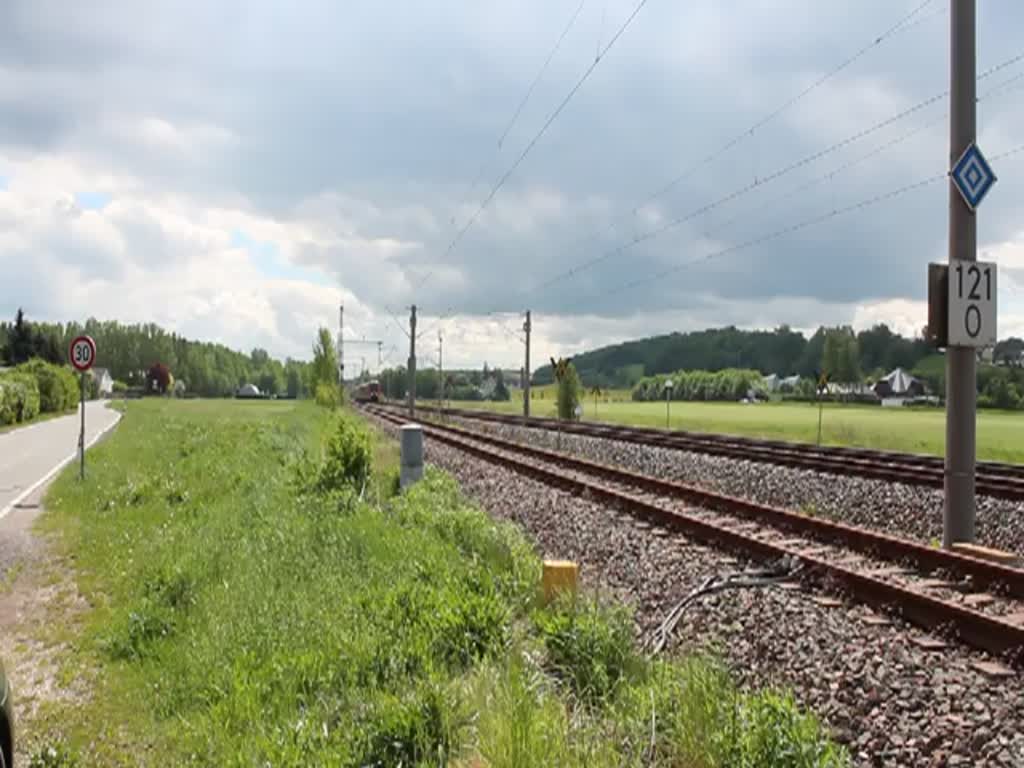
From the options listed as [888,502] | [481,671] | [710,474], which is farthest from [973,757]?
[710,474]

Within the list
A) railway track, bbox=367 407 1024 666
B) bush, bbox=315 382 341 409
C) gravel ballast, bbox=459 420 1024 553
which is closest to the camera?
railway track, bbox=367 407 1024 666

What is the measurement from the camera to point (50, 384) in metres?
56.8

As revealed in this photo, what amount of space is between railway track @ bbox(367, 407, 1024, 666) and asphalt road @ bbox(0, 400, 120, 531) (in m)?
11.0

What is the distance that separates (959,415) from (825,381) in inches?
1038

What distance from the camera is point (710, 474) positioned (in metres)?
19.9

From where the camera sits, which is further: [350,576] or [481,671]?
[350,576]

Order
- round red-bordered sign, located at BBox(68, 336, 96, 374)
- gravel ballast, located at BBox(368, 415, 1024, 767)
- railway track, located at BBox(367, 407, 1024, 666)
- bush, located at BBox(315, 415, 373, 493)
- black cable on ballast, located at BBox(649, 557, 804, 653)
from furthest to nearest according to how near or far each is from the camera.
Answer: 1. round red-bordered sign, located at BBox(68, 336, 96, 374)
2. bush, located at BBox(315, 415, 373, 493)
3. black cable on ballast, located at BBox(649, 557, 804, 653)
4. railway track, located at BBox(367, 407, 1024, 666)
5. gravel ballast, located at BBox(368, 415, 1024, 767)

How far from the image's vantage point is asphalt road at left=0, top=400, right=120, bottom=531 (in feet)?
59.0

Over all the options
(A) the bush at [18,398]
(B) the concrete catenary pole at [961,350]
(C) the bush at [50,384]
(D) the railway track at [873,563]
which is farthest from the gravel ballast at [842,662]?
(C) the bush at [50,384]

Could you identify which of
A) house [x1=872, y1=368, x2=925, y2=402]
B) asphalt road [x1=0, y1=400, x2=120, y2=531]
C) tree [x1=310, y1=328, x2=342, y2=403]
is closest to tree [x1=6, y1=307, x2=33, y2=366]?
tree [x1=310, y1=328, x2=342, y2=403]

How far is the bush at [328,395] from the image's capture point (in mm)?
66562

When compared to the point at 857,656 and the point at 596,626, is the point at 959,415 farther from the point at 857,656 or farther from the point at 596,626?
the point at 596,626

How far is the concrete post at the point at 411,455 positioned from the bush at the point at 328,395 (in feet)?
154

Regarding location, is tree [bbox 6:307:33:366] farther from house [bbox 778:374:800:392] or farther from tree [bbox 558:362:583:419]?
house [bbox 778:374:800:392]
